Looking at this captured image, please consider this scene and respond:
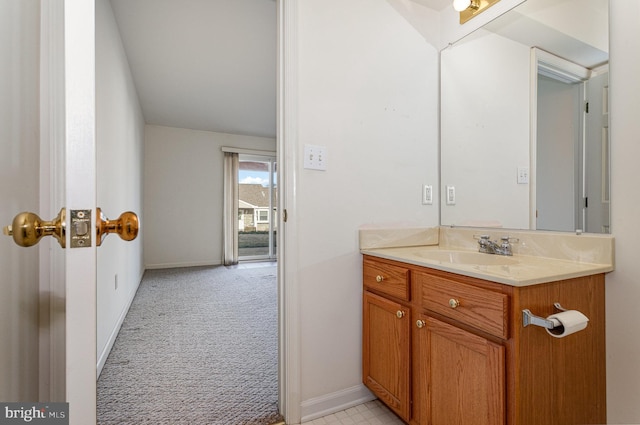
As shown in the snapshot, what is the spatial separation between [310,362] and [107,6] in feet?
9.08

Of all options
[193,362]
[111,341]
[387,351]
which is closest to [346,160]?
[387,351]

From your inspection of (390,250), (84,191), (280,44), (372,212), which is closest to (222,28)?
(280,44)

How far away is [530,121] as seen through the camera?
145cm

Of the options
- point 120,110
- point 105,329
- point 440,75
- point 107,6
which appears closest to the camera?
point 440,75

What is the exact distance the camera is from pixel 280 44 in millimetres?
1391

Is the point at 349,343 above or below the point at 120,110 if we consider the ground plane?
below

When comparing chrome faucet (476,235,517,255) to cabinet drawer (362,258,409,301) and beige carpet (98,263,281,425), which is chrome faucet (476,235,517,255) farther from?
beige carpet (98,263,281,425)

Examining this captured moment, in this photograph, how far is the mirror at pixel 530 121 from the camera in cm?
118

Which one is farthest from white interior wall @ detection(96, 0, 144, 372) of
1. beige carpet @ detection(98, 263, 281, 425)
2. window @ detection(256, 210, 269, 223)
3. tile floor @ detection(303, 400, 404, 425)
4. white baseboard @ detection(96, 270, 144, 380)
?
window @ detection(256, 210, 269, 223)

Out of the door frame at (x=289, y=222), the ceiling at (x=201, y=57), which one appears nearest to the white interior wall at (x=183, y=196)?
the ceiling at (x=201, y=57)

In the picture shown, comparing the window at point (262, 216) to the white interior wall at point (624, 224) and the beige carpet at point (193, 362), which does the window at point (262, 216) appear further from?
the white interior wall at point (624, 224)

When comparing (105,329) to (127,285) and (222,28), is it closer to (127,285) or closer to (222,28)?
(127,285)

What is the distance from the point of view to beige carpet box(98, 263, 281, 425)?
1.44m

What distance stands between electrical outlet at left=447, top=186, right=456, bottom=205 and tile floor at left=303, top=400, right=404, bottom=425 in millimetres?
1180
